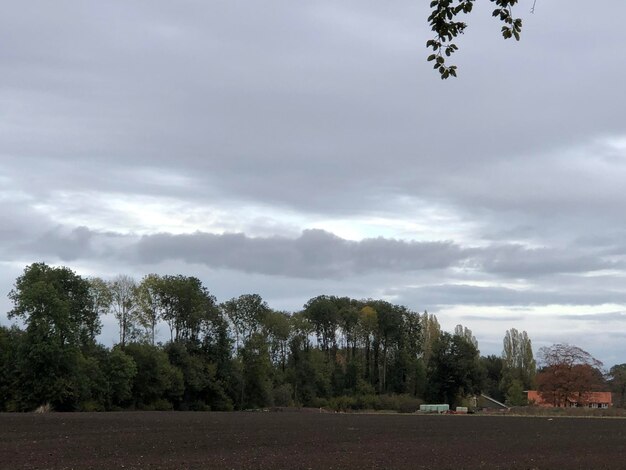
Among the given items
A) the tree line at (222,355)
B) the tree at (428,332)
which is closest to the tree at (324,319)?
the tree line at (222,355)

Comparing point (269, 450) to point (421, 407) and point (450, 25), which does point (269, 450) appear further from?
point (421, 407)

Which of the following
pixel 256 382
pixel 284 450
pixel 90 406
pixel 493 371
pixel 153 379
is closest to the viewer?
pixel 284 450

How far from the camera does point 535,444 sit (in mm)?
41500

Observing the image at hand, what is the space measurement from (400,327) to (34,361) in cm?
7531

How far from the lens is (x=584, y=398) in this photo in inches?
4737

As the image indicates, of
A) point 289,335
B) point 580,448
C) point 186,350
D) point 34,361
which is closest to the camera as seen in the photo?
point 580,448

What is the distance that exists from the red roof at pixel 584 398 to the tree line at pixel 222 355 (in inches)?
80.3

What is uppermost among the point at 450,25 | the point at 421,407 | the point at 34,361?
the point at 450,25

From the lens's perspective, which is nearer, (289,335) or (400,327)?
(289,335)

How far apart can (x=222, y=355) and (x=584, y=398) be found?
191 ft

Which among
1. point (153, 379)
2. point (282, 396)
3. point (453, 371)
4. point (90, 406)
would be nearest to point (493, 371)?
point (453, 371)

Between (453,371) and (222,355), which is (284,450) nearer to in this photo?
(222,355)

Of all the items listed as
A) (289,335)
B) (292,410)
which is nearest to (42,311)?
(292,410)

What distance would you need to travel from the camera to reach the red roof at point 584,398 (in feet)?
394
